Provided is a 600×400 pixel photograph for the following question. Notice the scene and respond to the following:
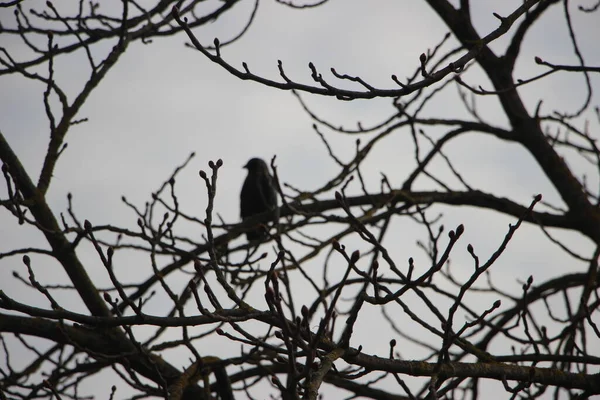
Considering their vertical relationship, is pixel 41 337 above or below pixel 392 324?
below

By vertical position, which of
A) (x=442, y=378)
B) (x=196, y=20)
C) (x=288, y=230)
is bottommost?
(x=442, y=378)

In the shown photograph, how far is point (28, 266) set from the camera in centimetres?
220

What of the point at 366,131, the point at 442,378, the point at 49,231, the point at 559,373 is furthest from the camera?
the point at 366,131

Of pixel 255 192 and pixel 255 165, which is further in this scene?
pixel 255 165

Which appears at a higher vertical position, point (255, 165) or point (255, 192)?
point (255, 165)

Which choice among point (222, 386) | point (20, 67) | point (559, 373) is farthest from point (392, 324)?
point (20, 67)

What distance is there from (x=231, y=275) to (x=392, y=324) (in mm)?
1316

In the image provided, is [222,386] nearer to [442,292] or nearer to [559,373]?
[442,292]

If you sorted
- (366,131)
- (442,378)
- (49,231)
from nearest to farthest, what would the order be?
1. (442,378)
2. (49,231)
3. (366,131)

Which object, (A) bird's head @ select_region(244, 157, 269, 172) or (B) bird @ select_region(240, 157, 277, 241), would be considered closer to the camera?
A: (B) bird @ select_region(240, 157, 277, 241)

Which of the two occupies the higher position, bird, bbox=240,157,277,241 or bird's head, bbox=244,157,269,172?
bird's head, bbox=244,157,269,172

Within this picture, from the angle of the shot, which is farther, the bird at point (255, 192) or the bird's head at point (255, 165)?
the bird's head at point (255, 165)

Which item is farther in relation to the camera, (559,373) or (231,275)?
(231,275)

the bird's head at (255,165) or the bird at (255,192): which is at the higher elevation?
the bird's head at (255,165)
